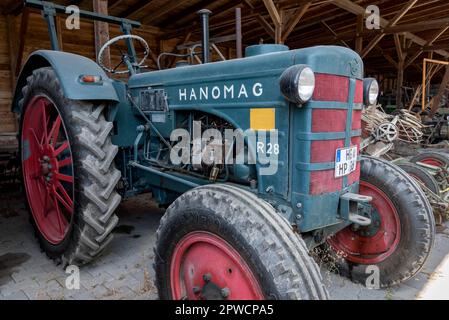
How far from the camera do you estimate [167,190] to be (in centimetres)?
258

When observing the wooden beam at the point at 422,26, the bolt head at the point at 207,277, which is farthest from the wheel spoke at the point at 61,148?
the wooden beam at the point at 422,26

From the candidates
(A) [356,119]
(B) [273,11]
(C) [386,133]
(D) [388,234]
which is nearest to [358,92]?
(A) [356,119]

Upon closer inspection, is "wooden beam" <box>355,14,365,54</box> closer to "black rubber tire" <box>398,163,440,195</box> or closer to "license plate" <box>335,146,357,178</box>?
"black rubber tire" <box>398,163,440,195</box>

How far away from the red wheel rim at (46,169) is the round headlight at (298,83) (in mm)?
1688

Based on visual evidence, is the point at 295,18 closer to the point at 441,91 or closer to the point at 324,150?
the point at 441,91

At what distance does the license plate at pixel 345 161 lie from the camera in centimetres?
173

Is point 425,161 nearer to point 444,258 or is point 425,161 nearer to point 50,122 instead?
point 444,258

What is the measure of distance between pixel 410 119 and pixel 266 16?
4554 millimetres

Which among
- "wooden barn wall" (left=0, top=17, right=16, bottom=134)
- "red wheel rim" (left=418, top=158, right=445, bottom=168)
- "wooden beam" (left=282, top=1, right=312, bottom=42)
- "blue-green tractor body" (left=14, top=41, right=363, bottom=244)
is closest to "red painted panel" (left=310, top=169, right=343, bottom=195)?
"blue-green tractor body" (left=14, top=41, right=363, bottom=244)

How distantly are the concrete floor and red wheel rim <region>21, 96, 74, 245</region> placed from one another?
0.89 ft

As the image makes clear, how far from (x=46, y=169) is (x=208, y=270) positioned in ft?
5.74

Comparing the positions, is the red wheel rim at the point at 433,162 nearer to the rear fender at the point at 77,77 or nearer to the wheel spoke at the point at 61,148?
the rear fender at the point at 77,77

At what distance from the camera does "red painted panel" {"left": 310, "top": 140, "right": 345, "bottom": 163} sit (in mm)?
1599
